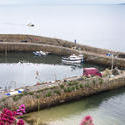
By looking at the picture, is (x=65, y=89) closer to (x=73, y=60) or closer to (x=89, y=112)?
(x=89, y=112)

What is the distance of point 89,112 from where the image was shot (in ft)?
85.7

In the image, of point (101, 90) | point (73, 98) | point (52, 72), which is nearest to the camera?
point (73, 98)

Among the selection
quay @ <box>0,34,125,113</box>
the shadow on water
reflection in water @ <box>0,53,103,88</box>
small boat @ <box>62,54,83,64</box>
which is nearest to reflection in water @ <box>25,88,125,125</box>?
quay @ <box>0,34,125,113</box>

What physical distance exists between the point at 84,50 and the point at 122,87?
78.0 ft

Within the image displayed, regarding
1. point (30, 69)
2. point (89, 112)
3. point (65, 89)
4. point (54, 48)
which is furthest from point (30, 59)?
point (89, 112)

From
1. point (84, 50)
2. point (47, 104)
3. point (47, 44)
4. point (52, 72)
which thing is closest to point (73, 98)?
point (47, 104)

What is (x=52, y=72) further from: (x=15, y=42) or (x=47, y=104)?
(x=15, y=42)

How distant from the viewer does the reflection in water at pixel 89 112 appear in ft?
78.5

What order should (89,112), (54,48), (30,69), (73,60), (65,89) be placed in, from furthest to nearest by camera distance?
(54,48) < (73,60) < (30,69) < (65,89) < (89,112)

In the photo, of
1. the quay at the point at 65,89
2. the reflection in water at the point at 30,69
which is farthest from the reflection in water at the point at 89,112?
the reflection in water at the point at 30,69

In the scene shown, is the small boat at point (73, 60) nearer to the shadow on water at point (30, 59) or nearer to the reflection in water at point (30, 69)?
the shadow on water at point (30, 59)

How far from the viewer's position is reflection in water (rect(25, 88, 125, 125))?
78.5 ft

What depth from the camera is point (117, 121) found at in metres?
24.4

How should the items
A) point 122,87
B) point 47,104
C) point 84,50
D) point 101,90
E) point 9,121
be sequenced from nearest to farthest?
point 9,121
point 47,104
point 101,90
point 122,87
point 84,50
